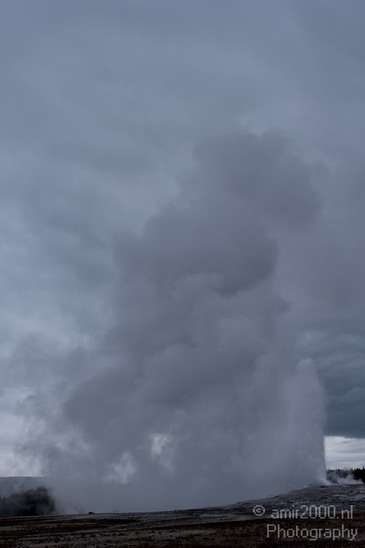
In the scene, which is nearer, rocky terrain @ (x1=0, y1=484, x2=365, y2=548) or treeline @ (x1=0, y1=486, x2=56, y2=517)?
rocky terrain @ (x1=0, y1=484, x2=365, y2=548)

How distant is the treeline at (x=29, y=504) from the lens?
5876 inches

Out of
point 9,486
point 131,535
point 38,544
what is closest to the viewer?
point 38,544

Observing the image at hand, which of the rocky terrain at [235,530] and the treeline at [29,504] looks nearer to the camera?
the rocky terrain at [235,530]

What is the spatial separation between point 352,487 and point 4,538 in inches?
2232

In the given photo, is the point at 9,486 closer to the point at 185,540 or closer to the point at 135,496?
the point at 135,496

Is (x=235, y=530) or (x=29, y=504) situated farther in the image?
(x=29, y=504)

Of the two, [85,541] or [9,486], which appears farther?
[9,486]

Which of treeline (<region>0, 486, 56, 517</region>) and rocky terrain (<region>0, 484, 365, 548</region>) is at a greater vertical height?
treeline (<region>0, 486, 56, 517</region>)

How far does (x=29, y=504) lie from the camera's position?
152375 millimetres

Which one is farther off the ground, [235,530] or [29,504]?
[29,504]

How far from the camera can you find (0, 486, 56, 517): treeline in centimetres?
14925

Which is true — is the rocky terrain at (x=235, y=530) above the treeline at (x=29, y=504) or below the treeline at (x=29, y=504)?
below

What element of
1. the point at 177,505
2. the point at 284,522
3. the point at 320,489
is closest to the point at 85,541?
the point at 284,522

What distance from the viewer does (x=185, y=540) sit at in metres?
50.0
